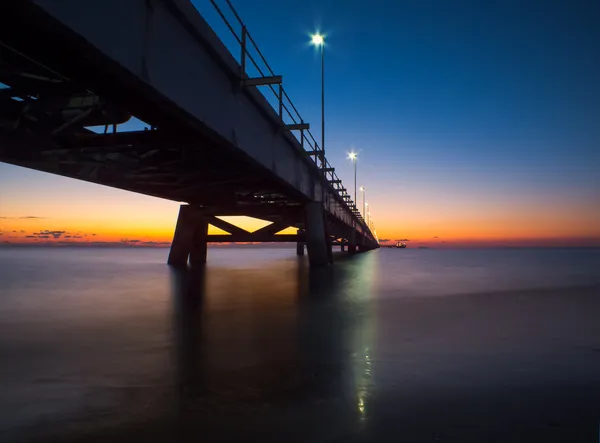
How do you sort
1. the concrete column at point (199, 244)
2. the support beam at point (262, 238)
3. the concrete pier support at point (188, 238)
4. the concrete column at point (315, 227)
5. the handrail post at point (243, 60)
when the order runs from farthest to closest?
→ the concrete column at point (199, 244)
the support beam at point (262, 238)
the concrete pier support at point (188, 238)
the concrete column at point (315, 227)
the handrail post at point (243, 60)

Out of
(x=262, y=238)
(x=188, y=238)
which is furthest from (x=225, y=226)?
(x=262, y=238)

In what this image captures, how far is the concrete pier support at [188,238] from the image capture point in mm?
27562

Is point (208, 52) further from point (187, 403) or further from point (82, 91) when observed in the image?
point (187, 403)

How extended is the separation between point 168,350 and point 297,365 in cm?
236

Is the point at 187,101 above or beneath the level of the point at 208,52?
beneath

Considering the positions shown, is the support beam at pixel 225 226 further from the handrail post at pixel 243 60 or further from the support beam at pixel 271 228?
the handrail post at pixel 243 60

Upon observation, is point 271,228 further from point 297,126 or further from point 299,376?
point 299,376

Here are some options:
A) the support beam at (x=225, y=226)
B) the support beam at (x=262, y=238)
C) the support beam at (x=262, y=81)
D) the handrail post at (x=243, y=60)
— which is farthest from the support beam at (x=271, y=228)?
the handrail post at (x=243, y=60)

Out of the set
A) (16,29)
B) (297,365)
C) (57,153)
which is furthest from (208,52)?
(297,365)

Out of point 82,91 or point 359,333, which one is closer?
point 359,333

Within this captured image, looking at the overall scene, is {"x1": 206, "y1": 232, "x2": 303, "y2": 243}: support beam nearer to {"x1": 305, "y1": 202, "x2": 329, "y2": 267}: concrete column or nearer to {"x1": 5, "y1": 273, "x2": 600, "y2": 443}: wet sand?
{"x1": 305, "y1": 202, "x2": 329, "y2": 267}: concrete column

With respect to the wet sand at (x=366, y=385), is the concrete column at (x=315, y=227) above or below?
above

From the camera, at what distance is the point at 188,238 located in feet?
93.7

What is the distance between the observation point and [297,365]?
5344 millimetres
